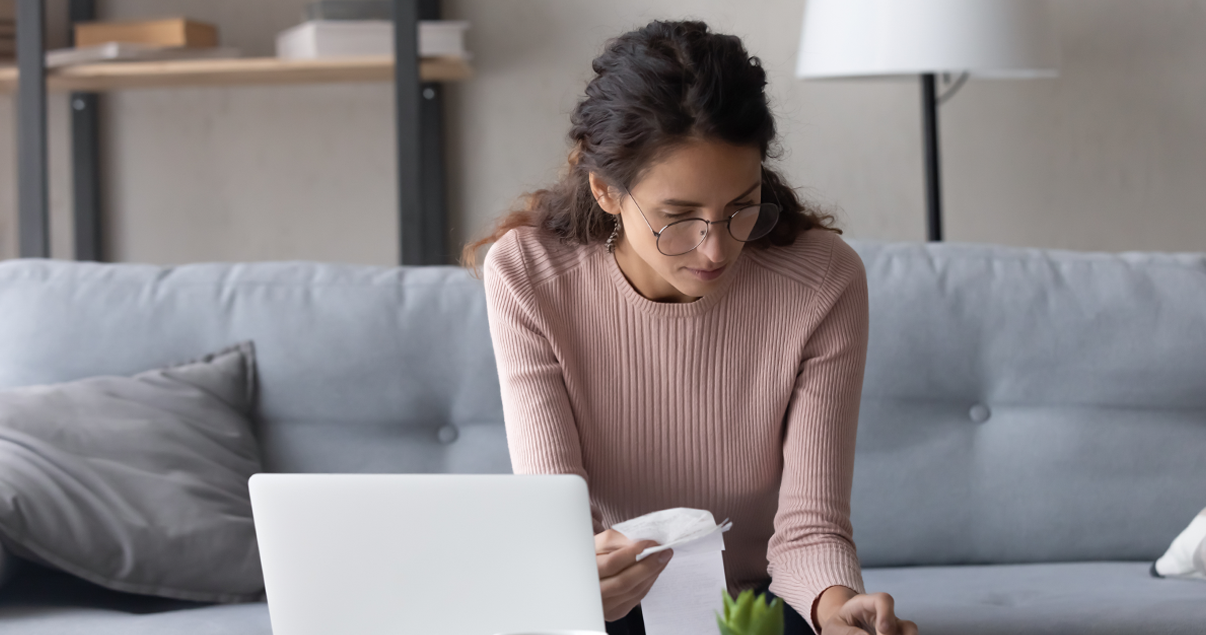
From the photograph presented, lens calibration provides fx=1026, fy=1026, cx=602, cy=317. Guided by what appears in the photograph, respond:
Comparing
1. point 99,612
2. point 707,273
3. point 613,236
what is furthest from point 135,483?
point 707,273

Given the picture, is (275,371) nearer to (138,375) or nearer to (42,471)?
(138,375)

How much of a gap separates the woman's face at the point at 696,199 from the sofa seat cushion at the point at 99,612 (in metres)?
0.65

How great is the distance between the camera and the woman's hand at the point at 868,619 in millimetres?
827

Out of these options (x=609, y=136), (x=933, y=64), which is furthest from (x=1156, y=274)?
(x=609, y=136)

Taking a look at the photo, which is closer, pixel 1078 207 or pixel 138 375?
pixel 138 375

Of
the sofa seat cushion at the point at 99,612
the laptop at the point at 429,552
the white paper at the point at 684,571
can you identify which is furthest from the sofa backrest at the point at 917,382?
the laptop at the point at 429,552

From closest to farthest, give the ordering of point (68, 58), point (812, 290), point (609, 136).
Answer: point (609, 136)
point (812, 290)
point (68, 58)

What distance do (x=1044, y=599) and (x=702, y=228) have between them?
2.38ft

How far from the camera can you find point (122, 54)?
1.89 metres

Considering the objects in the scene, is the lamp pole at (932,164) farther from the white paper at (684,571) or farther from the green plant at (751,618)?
the green plant at (751,618)

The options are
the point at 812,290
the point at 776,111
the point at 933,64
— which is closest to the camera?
the point at 812,290

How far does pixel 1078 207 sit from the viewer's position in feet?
6.97

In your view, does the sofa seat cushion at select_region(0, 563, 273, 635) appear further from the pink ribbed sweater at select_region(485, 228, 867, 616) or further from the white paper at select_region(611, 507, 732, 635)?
the white paper at select_region(611, 507, 732, 635)

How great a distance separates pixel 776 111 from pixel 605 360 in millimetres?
1099
